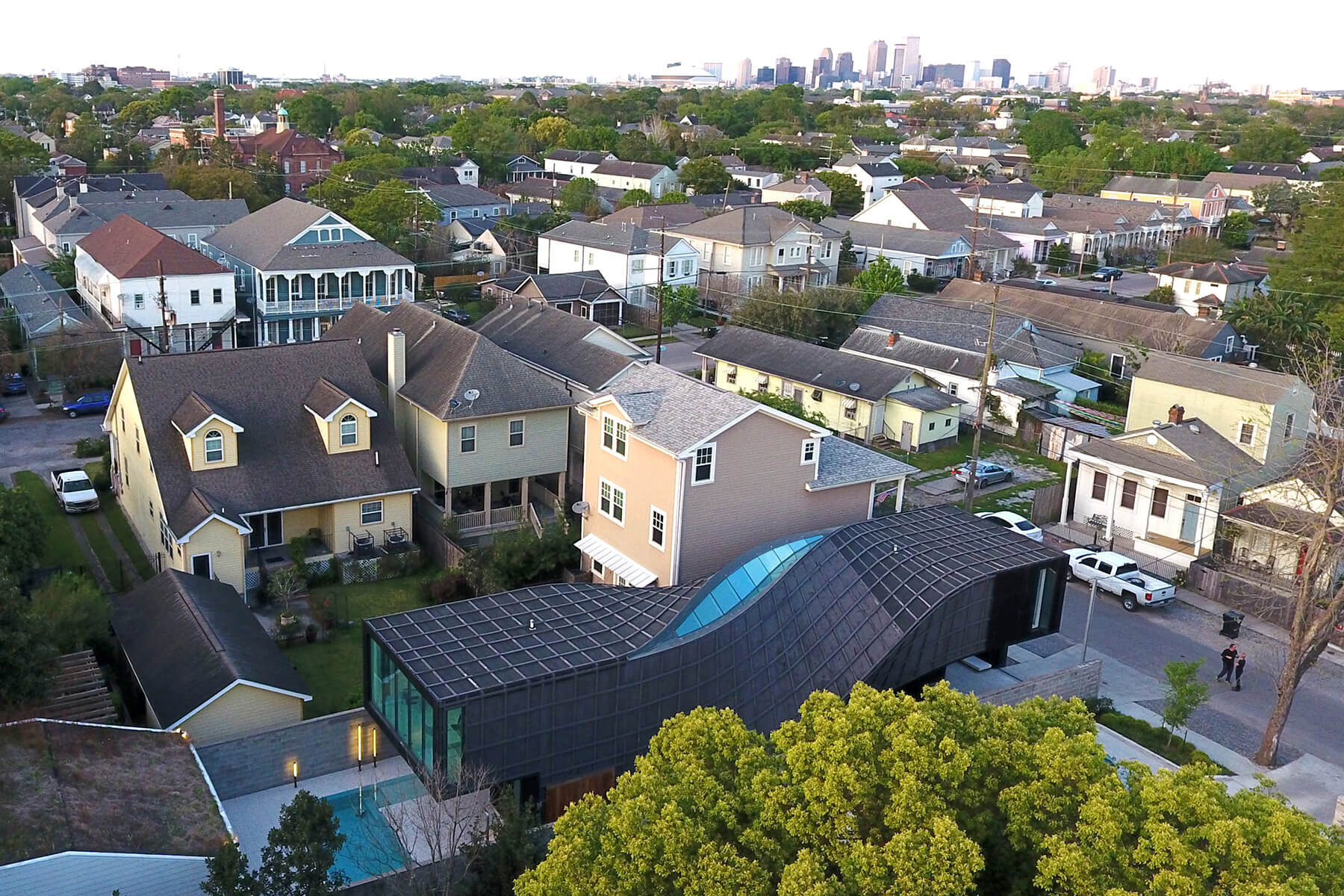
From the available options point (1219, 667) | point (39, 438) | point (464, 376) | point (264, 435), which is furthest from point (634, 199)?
point (1219, 667)

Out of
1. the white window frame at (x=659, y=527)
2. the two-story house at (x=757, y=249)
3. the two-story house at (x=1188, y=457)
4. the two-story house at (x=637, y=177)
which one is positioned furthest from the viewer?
the two-story house at (x=637, y=177)

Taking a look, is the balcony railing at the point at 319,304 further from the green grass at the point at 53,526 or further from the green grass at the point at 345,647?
the green grass at the point at 345,647

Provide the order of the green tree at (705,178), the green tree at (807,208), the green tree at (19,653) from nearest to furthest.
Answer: the green tree at (19,653)
the green tree at (807,208)
the green tree at (705,178)

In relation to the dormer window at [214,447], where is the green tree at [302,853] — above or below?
below

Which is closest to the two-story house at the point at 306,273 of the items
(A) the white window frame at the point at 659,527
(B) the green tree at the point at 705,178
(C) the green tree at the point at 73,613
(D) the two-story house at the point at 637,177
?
(A) the white window frame at the point at 659,527

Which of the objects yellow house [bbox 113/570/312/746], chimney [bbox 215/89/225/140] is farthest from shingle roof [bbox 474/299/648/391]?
chimney [bbox 215/89/225/140]

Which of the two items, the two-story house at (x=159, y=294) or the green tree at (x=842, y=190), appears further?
the green tree at (x=842, y=190)

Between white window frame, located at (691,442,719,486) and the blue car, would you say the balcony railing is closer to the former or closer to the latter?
the blue car
